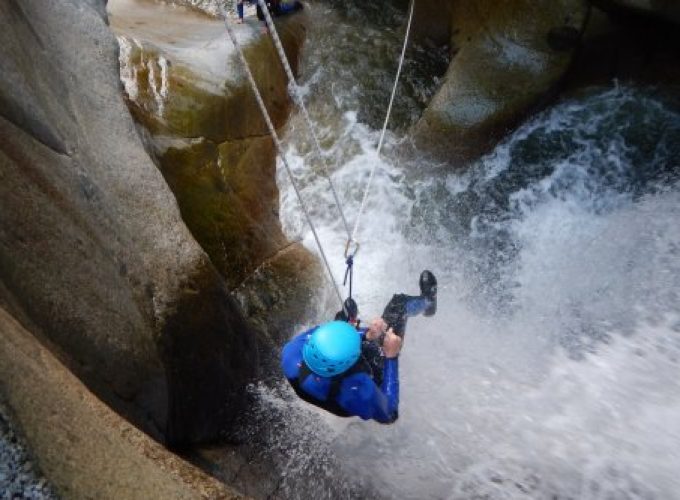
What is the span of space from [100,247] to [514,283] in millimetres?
4005

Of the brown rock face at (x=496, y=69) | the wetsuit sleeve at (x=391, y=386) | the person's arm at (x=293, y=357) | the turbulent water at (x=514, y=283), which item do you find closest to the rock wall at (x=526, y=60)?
the brown rock face at (x=496, y=69)

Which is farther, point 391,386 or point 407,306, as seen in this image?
point 407,306

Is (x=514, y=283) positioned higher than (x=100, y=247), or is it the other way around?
(x=100, y=247)

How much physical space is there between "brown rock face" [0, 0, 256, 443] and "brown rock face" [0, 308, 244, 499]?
1.53 ft

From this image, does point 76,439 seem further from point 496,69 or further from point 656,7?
point 656,7

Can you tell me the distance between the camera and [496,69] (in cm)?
590

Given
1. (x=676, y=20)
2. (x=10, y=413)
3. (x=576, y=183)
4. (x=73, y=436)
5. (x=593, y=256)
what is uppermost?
(x=676, y=20)

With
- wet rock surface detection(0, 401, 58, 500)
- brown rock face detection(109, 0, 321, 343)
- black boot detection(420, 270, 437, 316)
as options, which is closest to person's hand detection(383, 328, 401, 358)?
black boot detection(420, 270, 437, 316)

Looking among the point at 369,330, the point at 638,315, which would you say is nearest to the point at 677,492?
the point at 638,315

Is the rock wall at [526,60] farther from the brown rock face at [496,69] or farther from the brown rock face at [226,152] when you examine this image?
the brown rock face at [226,152]

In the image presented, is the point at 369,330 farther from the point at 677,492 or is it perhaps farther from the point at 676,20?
the point at 676,20

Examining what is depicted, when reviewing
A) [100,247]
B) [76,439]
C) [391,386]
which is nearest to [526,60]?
[391,386]

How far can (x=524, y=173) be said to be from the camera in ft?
20.0

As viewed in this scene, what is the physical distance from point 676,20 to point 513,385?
3678 mm
